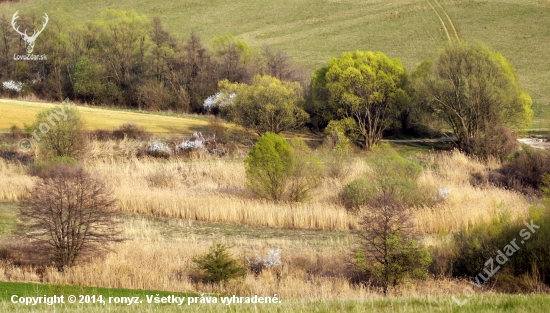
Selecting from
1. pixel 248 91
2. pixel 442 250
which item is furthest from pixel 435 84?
pixel 442 250

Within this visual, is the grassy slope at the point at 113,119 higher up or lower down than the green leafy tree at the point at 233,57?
lower down

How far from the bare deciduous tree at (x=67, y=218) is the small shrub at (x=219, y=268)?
262 cm

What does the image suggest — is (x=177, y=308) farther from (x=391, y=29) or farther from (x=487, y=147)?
(x=391, y=29)

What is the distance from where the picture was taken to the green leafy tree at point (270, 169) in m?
23.4

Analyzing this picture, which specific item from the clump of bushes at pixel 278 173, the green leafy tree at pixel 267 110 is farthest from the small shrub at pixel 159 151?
the clump of bushes at pixel 278 173

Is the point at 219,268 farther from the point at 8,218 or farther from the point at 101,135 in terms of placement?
the point at 101,135

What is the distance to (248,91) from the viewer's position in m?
37.5

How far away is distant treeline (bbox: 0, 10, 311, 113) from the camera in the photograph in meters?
53.4

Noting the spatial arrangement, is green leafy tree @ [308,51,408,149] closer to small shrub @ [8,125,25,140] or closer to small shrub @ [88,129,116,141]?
small shrub @ [88,129,116,141]

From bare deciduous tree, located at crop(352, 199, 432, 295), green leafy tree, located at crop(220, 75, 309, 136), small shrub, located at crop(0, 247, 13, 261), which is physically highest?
green leafy tree, located at crop(220, 75, 309, 136)

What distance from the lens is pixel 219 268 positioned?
43.5 feet

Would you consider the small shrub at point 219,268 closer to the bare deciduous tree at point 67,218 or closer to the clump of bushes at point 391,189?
the bare deciduous tree at point 67,218

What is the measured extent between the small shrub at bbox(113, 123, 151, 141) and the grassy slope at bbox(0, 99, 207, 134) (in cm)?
193

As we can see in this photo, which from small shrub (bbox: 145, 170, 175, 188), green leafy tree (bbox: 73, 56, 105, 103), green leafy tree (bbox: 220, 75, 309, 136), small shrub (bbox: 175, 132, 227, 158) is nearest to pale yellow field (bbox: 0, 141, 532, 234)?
small shrub (bbox: 145, 170, 175, 188)
